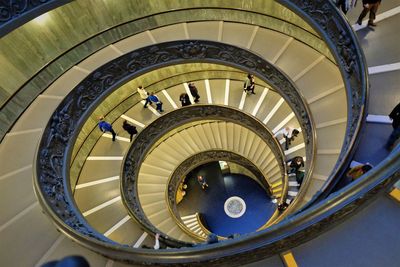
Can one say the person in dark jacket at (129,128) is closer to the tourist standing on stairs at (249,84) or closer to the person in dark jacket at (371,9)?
the tourist standing on stairs at (249,84)

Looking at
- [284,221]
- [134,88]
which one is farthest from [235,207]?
[284,221]

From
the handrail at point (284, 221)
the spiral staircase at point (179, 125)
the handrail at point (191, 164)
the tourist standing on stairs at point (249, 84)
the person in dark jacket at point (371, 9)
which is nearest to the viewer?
the handrail at point (284, 221)

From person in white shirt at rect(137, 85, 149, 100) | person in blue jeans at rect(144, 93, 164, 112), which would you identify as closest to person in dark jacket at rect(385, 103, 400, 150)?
person in blue jeans at rect(144, 93, 164, 112)

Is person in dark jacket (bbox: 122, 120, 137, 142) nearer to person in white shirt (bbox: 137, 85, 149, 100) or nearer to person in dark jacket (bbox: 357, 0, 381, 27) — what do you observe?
person in white shirt (bbox: 137, 85, 149, 100)

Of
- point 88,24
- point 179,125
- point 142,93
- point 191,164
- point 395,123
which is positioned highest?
point 88,24

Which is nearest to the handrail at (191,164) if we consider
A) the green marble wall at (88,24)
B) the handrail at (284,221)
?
the handrail at (284,221)

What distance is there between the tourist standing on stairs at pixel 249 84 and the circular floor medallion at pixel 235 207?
5.22m

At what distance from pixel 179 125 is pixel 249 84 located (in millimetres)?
3165

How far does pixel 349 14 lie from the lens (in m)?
7.12

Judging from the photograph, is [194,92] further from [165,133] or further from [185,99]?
[165,133]

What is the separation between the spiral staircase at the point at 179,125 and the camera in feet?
10.9

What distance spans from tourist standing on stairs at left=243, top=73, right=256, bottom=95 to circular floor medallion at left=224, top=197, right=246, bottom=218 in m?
5.22

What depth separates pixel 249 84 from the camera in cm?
1070

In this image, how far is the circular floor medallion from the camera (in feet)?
42.4
